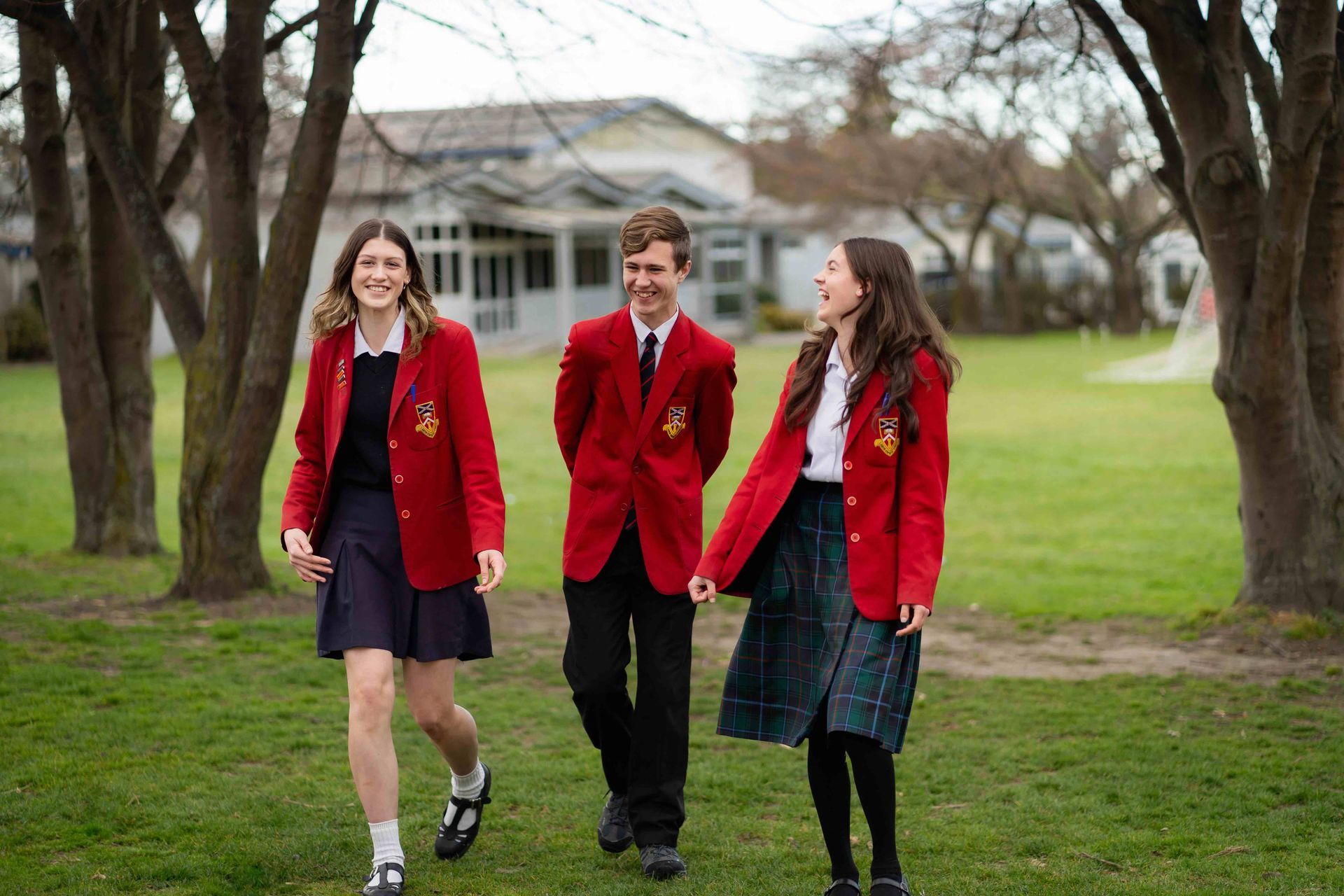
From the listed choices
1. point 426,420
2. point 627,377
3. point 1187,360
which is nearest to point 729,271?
point 1187,360

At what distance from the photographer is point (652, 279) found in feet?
13.4

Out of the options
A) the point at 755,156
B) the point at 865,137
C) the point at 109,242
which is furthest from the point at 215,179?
the point at 755,156

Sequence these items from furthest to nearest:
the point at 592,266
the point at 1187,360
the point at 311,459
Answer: the point at 592,266
the point at 1187,360
the point at 311,459

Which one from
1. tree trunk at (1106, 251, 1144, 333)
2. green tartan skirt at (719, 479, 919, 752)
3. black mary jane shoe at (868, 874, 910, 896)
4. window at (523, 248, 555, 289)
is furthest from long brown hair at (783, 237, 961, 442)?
tree trunk at (1106, 251, 1144, 333)

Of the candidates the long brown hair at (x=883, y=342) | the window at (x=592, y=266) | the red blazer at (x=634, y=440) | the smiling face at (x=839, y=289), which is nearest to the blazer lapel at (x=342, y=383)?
the red blazer at (x=634, y=440)

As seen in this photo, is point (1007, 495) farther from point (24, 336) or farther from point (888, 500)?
point (24, 336)

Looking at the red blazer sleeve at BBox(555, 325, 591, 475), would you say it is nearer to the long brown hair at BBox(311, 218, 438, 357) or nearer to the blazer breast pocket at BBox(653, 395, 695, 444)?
the blazer breast pocket at BBox(653, 395, 695, 444)

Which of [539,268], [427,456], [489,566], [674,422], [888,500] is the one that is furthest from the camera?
[539,268]

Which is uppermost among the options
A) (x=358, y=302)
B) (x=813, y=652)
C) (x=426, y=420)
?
(x=358, y=302)

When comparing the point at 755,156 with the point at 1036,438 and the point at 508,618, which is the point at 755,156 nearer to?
the point at 1036,438

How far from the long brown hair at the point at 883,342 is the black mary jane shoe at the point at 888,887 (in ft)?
3.89

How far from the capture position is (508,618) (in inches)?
340

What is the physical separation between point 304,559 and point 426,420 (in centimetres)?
52

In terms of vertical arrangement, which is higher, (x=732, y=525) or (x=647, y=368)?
(x=647, y=368)
